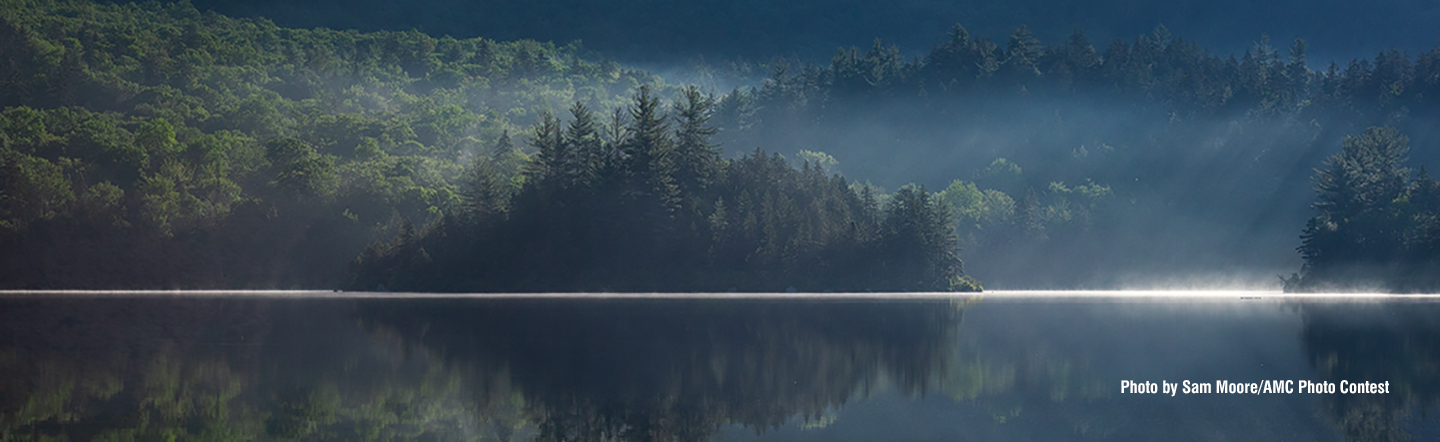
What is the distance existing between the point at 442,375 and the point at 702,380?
7557mm

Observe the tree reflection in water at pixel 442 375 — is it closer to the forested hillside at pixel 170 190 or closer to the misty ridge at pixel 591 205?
the misty ridge at pixel 591 205

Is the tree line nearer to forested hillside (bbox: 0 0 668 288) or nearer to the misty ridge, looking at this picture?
the misty ridge

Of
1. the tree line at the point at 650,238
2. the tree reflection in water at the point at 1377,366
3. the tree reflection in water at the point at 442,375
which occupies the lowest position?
the tree reflection in water at the point at 442,375

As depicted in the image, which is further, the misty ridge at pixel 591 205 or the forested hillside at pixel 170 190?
the forested hillside at pixel 170 190

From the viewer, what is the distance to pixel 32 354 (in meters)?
37.8

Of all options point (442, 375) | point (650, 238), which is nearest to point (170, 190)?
point (650, 238)

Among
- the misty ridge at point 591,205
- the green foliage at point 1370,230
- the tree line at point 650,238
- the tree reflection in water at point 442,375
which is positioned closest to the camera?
the tree reflection in water at point 442,375

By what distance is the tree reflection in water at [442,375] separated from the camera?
82.3 feet

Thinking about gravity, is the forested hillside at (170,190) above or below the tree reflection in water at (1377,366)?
above

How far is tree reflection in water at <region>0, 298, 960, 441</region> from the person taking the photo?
82.3 feet

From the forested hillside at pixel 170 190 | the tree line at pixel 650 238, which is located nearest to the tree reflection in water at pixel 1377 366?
the tree line at pixel 650 238

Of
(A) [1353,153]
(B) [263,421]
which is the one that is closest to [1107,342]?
(B) [263,421]

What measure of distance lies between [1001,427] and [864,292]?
281ft

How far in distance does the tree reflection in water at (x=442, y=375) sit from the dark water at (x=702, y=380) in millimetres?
113
